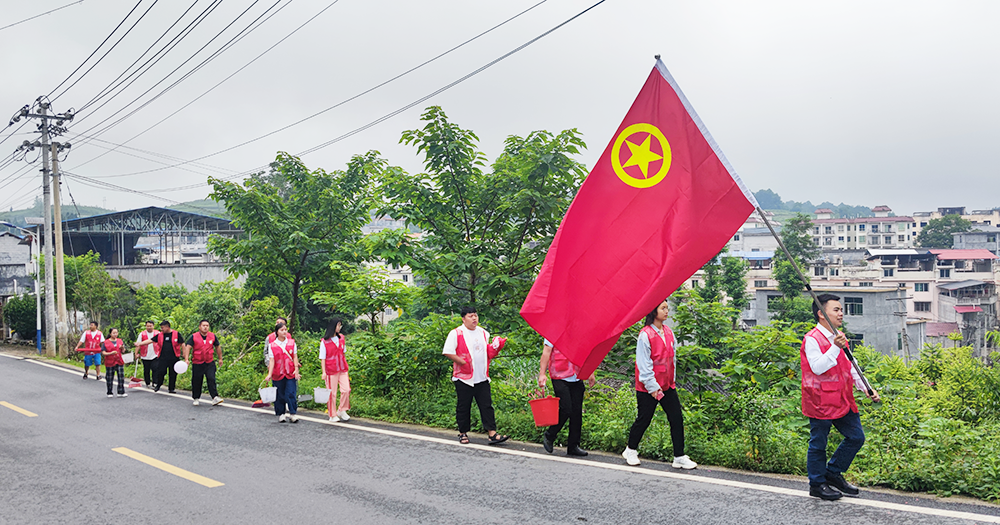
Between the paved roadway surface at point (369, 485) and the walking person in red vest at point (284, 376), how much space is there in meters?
0.48

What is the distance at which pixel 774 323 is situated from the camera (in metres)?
8.06

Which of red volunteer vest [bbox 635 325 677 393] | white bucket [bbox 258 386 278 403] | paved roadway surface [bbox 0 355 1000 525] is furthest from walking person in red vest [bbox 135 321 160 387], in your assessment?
red volunteer vest [bbox 635 325 677 393]

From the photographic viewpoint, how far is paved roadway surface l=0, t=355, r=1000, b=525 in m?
5.18

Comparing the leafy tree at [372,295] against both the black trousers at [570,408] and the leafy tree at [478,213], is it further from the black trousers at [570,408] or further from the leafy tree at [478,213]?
the black trousers at [570,408]

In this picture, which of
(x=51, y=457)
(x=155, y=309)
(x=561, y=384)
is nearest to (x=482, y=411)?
(x=561, y=384)

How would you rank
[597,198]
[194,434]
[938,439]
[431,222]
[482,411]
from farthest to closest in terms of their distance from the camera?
[431,222]
[194,434]
[482,411]
[597,198]
[938,439]

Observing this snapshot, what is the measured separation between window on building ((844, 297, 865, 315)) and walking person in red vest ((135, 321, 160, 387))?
41427 millimetres

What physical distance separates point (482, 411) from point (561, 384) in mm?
1227

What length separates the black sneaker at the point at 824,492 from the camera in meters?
5.25

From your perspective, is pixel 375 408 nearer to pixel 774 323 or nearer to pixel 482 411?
pixel 482 411

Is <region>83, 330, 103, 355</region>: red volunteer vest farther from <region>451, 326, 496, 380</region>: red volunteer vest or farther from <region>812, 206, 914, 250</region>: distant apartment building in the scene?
<region>812, 206, 914, 250</region>: distant apartment building

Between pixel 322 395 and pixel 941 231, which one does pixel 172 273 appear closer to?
pixel 322 395

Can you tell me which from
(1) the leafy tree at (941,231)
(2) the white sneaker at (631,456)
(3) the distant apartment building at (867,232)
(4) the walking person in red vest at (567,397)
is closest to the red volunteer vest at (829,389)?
(2) the white sneaker at (631,456)

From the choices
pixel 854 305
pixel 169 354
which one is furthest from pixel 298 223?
pixel 854 305
